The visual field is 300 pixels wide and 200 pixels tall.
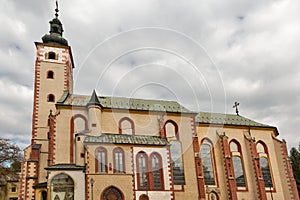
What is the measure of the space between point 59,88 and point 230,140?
2759 cm

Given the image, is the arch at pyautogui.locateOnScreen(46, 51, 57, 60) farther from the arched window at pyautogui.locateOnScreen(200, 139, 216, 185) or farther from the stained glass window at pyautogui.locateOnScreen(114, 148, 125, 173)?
the arched window at pyautogui.locateOnScreen(200, 139, 216, 185)

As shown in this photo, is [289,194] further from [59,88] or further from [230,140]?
[59,88]

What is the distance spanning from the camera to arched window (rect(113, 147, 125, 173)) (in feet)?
114

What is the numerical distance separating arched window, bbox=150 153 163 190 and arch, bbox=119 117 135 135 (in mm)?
5837

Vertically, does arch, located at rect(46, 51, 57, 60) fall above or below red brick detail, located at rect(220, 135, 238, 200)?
above

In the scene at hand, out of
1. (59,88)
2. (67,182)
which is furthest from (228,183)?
(59,88)

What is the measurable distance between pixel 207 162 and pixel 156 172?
444 inches

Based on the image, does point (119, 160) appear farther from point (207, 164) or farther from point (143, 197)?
point (207, 164)

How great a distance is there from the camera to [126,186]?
33406 millimetres

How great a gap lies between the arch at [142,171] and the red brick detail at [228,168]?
14.0 meters

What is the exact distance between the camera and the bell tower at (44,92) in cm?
3590

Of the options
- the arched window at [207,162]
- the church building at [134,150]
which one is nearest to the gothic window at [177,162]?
the church building at [134,150]

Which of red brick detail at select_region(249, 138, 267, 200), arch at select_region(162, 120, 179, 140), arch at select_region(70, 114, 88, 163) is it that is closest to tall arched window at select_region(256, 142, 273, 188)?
red brick detail at select_region(249, 138, 267, 200)

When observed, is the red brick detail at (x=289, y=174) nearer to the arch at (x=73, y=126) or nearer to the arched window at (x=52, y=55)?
the arch at (x=73, y=126)
